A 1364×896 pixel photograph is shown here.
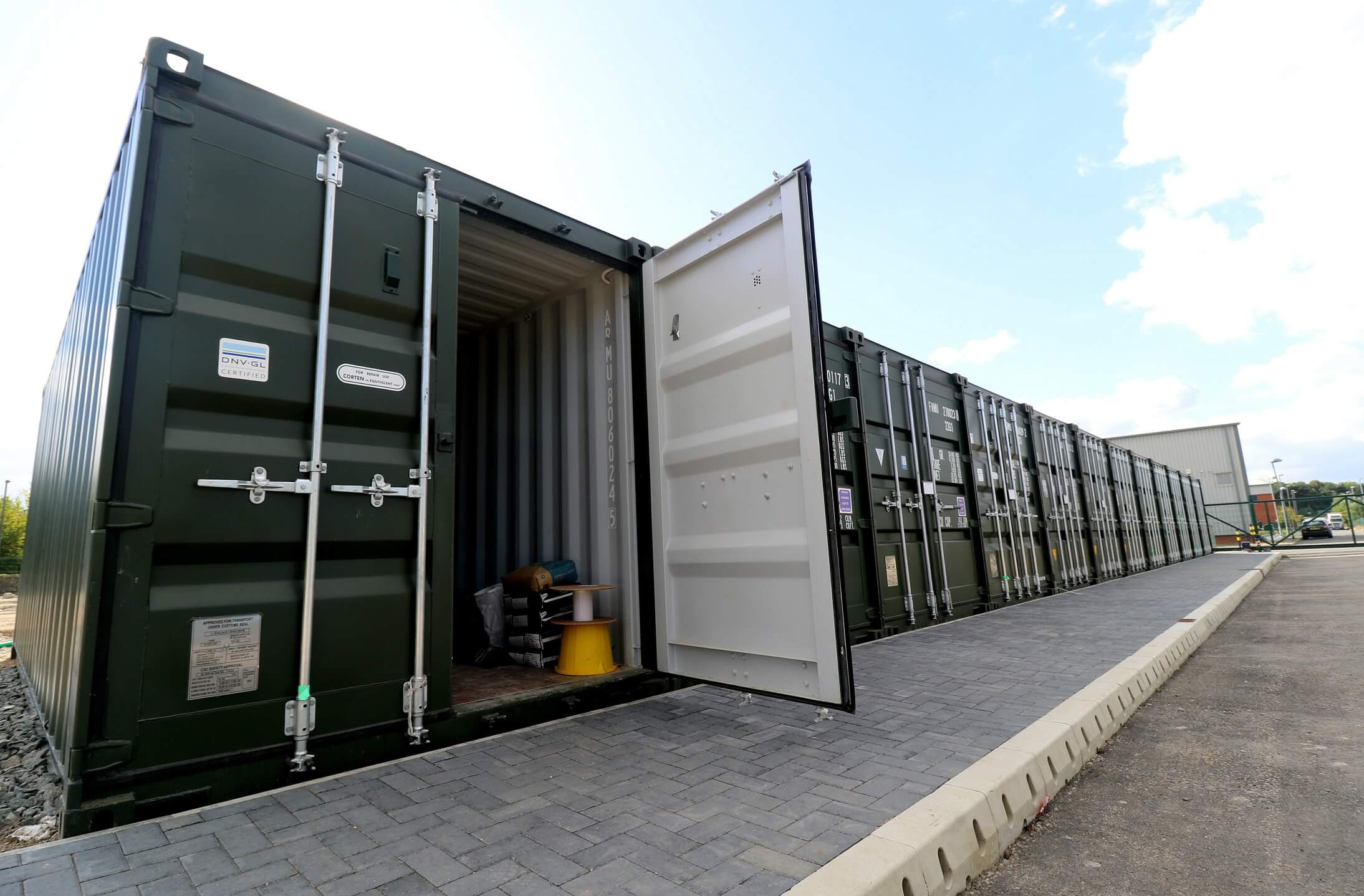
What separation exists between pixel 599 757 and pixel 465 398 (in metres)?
5.18

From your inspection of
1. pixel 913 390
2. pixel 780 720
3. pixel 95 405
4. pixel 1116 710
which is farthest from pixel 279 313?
pixel 913 390

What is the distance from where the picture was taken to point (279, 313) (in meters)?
3.14

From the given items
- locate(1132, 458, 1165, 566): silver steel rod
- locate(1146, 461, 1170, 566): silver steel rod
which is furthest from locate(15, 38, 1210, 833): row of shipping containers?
locate(1146, 461, 1170, 566): silver steel rod

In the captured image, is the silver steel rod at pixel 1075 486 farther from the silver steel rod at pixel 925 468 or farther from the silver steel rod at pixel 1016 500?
the silver steel rod at pixel 925 468

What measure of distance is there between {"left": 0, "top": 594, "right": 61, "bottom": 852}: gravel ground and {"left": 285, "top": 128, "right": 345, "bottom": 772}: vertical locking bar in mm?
863

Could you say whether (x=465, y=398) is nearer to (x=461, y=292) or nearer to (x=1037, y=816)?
(x=461, y=292)

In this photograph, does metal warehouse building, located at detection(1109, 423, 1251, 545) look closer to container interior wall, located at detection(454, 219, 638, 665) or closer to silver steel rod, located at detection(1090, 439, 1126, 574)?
silver steel rod, located at detection(1090, 439, 1126, 574)

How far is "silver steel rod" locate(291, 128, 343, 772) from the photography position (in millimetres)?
2947

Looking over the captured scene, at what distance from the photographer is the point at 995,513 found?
31.7 ft

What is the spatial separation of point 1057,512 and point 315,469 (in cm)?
1278

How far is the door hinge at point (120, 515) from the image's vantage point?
8.36 feet

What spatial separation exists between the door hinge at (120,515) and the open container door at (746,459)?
9.79 ft

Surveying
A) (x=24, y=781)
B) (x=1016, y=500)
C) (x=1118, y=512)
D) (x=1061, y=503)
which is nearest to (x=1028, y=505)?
(x=1016, y=500)

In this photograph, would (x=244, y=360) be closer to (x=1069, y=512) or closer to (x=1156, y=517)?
(x=1069, y=512)
